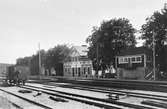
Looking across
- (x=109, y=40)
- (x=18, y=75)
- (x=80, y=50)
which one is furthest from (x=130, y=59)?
(x=80, y=50)

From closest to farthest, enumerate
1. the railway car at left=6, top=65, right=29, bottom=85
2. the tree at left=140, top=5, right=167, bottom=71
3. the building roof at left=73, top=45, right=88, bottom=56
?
1. the railway car at left=6, top=65, right=29, bottom=85
2. the tree at left=140, top=5, right=167, bottom=71
3. the building roof at left=73, top=45, right=88, bottom=56

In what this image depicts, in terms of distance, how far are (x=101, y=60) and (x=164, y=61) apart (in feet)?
69.2

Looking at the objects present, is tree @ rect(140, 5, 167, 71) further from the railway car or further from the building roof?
the building roof

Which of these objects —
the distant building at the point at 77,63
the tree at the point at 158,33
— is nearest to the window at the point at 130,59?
the tree at the point at 158,33

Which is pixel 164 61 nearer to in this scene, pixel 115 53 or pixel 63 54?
pixel 115 53

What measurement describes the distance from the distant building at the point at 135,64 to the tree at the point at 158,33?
1.75 metres

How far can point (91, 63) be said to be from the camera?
219ft

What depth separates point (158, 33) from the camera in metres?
42.5

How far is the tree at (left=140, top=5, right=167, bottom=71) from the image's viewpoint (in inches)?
1650

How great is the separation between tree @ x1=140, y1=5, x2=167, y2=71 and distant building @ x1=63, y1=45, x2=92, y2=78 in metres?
26.4

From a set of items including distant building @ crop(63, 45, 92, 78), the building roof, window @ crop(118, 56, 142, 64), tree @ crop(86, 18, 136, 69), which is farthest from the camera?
the building roof

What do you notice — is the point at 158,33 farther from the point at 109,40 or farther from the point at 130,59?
the point at 109,40

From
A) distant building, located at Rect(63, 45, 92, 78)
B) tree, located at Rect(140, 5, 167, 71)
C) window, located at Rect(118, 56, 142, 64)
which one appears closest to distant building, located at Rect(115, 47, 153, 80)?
window, located at Rect(118, 56, 142, 64)

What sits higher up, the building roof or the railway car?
the building roof
